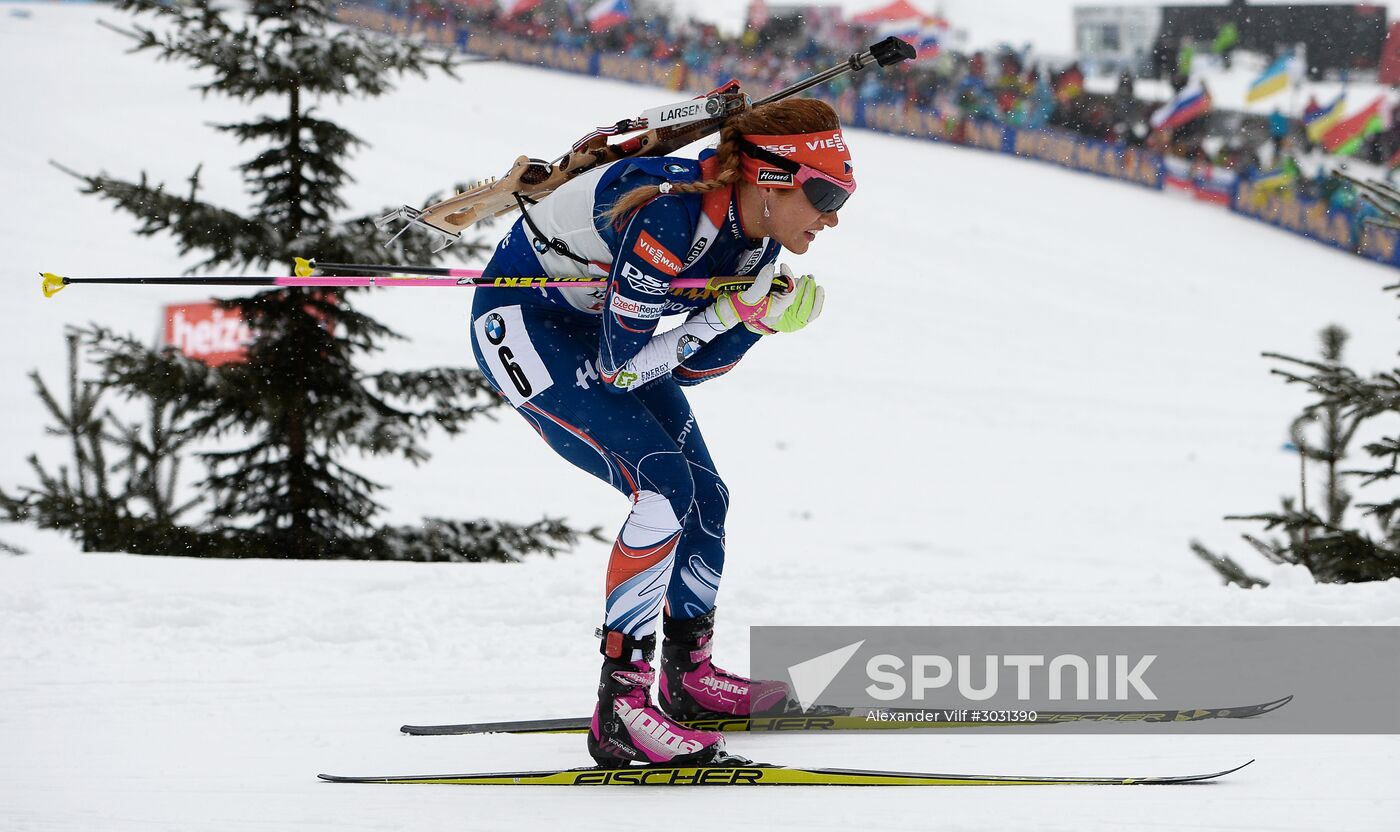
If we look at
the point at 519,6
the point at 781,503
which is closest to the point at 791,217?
the point at 781,503

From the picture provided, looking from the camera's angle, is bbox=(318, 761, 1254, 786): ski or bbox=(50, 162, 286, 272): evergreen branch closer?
bbox=(318, 761, 1254, 786): ski

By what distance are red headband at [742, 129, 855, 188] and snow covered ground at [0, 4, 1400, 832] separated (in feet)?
5.59

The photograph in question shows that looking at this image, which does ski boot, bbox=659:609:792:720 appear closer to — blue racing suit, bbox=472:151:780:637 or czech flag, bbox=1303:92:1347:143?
blue racing suit, bbox=472:151:780:637

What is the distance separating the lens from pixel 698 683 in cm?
402

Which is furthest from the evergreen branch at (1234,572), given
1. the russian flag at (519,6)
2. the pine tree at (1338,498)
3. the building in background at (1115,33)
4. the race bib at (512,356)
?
the building in background at (1115,33)

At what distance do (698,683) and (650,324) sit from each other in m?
1.36

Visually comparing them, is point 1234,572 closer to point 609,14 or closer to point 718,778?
point 718,778

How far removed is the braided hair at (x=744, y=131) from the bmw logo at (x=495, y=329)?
52cm

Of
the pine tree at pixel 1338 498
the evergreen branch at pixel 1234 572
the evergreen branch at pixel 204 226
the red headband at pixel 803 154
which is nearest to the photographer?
the red headband at pixel 803 154

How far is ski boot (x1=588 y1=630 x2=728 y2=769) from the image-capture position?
352 centimetres

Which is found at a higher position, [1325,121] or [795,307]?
[1325,121]

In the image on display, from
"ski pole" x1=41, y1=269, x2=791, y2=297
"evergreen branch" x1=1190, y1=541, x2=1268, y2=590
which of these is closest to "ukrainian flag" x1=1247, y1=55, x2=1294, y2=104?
"evergreen branch" x1=1190, y1=541, x2=1268, y2=590

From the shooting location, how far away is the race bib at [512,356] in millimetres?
3539

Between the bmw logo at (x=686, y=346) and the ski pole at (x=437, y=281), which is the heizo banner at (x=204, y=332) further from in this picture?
the bmw logo at (x=686, y=346)
